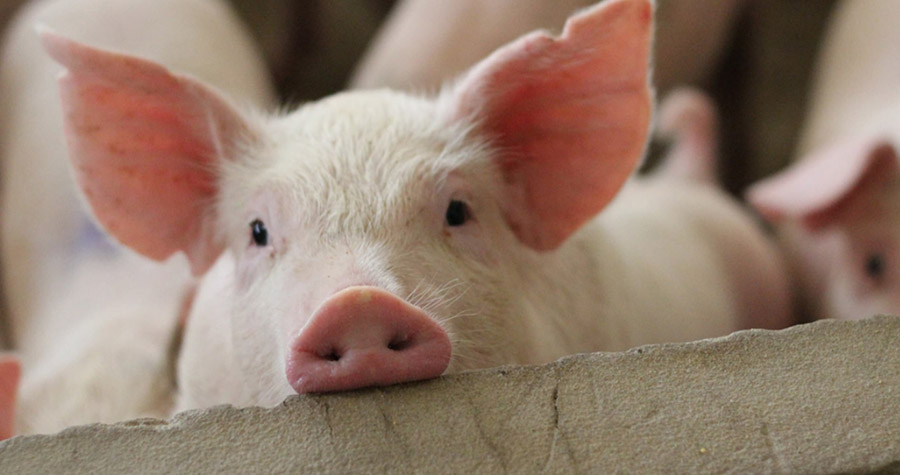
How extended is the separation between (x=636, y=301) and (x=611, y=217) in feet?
1.18

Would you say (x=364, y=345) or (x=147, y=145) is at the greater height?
(x=364, y=345)

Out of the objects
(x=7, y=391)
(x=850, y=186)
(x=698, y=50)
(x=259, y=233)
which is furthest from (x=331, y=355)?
(x=698, y=50)

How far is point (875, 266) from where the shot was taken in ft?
7.44

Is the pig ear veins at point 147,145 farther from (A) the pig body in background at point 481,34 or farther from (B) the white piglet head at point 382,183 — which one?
(A) the pig body in background at point 481,34

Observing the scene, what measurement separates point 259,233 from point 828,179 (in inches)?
56.2

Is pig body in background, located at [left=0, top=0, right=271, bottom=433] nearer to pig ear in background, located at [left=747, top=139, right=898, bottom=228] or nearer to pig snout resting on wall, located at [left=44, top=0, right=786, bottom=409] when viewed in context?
pig snout resting on wall, located at [left=44, top=0, right=786, bottom=409]

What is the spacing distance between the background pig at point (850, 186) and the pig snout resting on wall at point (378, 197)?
2.70 ft

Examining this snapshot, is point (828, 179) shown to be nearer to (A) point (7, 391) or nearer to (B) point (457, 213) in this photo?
(B) point (457, 213)

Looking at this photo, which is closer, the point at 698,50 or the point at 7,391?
the point at 7,391

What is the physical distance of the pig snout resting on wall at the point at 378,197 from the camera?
1120 millimetres

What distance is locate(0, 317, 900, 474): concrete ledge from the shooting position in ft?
2.99

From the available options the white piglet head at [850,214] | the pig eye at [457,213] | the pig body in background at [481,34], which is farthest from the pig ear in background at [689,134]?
the pig eye at [457,213]

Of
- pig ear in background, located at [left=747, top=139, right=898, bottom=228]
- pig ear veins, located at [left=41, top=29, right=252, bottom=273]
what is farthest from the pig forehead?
pig ear in background, located at [left=747, top=139, right=898, bottom=228]

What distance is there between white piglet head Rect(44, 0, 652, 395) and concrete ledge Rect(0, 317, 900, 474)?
0.19ft
